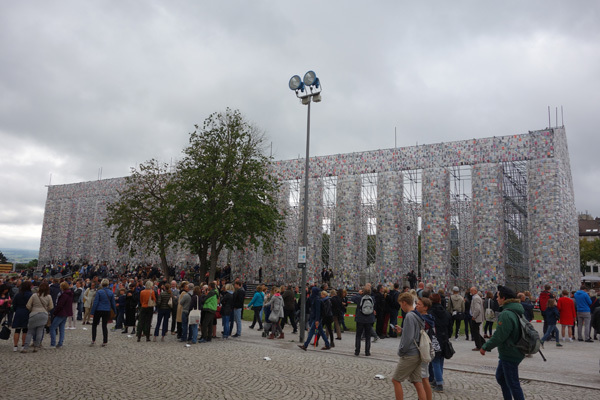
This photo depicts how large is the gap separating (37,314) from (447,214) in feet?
72.2

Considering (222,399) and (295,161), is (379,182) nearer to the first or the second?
(295,161)

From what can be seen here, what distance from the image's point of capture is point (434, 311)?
7816 mm

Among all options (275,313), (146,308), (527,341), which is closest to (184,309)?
(146,308)

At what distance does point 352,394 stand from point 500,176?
2178cm

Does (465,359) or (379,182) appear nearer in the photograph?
(465,359)

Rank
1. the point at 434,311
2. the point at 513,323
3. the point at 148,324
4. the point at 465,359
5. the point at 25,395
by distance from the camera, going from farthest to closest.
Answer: the point at 148,324 → the point at 465,359 → the point at 434,311 → the point at 25,395 → the point at 513,323

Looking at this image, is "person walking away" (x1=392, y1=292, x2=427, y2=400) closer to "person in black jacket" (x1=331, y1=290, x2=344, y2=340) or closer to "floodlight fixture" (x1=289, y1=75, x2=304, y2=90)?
"person in black jacket" (x1=331, y1=290, x2=344, y2=340)

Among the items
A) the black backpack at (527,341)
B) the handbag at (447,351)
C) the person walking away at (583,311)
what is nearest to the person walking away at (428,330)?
the handbag at (447,351)

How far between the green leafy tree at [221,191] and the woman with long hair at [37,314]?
14.4 m

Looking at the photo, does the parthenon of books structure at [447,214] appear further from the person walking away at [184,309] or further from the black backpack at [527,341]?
the black backpack at [527,341]

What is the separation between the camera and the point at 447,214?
1022 inches

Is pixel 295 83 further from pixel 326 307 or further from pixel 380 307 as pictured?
pixel 380 307

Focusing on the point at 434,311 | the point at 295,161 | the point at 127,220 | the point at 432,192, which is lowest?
the point at 434,311

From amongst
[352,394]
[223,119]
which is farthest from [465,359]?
[223,119]
